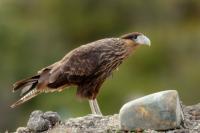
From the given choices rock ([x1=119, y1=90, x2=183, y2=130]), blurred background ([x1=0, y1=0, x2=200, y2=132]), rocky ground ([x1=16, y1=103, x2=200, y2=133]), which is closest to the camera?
rock ([x1=119, y1=90, x2=183, y2=130])

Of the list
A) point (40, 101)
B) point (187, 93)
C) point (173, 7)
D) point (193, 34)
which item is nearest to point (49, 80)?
point (187, 93)

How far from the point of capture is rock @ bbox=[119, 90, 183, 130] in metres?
12.4

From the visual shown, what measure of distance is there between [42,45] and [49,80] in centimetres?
2336

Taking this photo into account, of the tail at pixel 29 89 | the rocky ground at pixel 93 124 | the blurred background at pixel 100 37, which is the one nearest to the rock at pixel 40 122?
the rocky ground at pixel 93 124

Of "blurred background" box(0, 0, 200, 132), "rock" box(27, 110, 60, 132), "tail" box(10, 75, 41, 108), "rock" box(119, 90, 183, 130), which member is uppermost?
"blurred background" box(0, 0, 200, 132)

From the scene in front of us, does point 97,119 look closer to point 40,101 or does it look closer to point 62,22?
point 40,101

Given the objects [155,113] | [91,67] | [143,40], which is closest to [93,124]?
[155,113]

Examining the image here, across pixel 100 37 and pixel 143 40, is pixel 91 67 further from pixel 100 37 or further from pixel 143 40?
pixel 100 37

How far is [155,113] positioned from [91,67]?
2.94m

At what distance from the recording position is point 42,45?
125ft

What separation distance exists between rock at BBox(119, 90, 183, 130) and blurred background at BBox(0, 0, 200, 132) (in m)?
16.3

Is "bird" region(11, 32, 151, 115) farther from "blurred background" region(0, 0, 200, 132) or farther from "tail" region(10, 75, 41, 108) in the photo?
"blurred background" region(0, 0, 200, 132)

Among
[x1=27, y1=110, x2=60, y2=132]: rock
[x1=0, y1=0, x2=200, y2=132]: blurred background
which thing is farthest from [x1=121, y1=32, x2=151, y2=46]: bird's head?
[x1=0, y1=0, x2=200, y2=132]: blurred background

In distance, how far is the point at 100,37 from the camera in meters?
40.7
